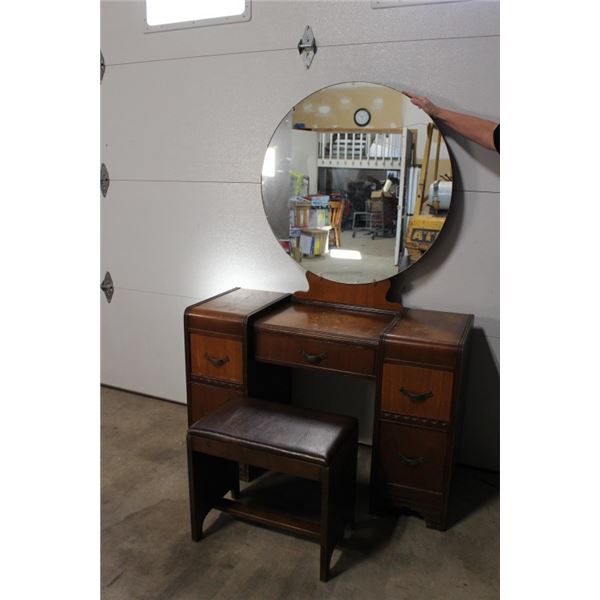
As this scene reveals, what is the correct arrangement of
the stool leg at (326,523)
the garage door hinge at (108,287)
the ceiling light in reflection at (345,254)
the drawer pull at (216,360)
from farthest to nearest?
the garage door hinge at (108,287) < the ceiling light in reflection at (345,254) < the drawer pull at (216,360) < the stool leg at (326,523)

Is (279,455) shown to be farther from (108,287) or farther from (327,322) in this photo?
(108,287)

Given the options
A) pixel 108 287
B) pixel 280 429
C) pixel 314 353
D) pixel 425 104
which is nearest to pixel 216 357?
pixel 314 353

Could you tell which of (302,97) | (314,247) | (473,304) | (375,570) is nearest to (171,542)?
(375,570)

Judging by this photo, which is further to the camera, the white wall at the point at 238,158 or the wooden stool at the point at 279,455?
the white wall at the point at 238,158

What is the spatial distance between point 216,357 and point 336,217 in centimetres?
78

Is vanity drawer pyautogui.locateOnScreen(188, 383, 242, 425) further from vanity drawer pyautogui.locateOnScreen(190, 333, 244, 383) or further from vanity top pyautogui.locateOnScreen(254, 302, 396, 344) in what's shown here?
vanity top pyautogui.locateOnScreen(254, 302, 396, 344)

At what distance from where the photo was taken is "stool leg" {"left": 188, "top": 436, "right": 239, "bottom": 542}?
182cm

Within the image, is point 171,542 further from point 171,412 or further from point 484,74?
point 484,74

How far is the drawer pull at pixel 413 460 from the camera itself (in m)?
1.91

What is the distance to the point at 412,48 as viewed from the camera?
6.86 feet

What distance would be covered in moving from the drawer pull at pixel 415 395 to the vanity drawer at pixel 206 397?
2.24 ft

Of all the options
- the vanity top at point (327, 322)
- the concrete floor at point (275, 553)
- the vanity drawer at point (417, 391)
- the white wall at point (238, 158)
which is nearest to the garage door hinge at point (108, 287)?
the white wall at point (238, 158)

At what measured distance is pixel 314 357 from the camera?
2.02 m

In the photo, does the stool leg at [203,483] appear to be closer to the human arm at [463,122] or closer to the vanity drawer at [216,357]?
the vanity drawer at [216,357]
